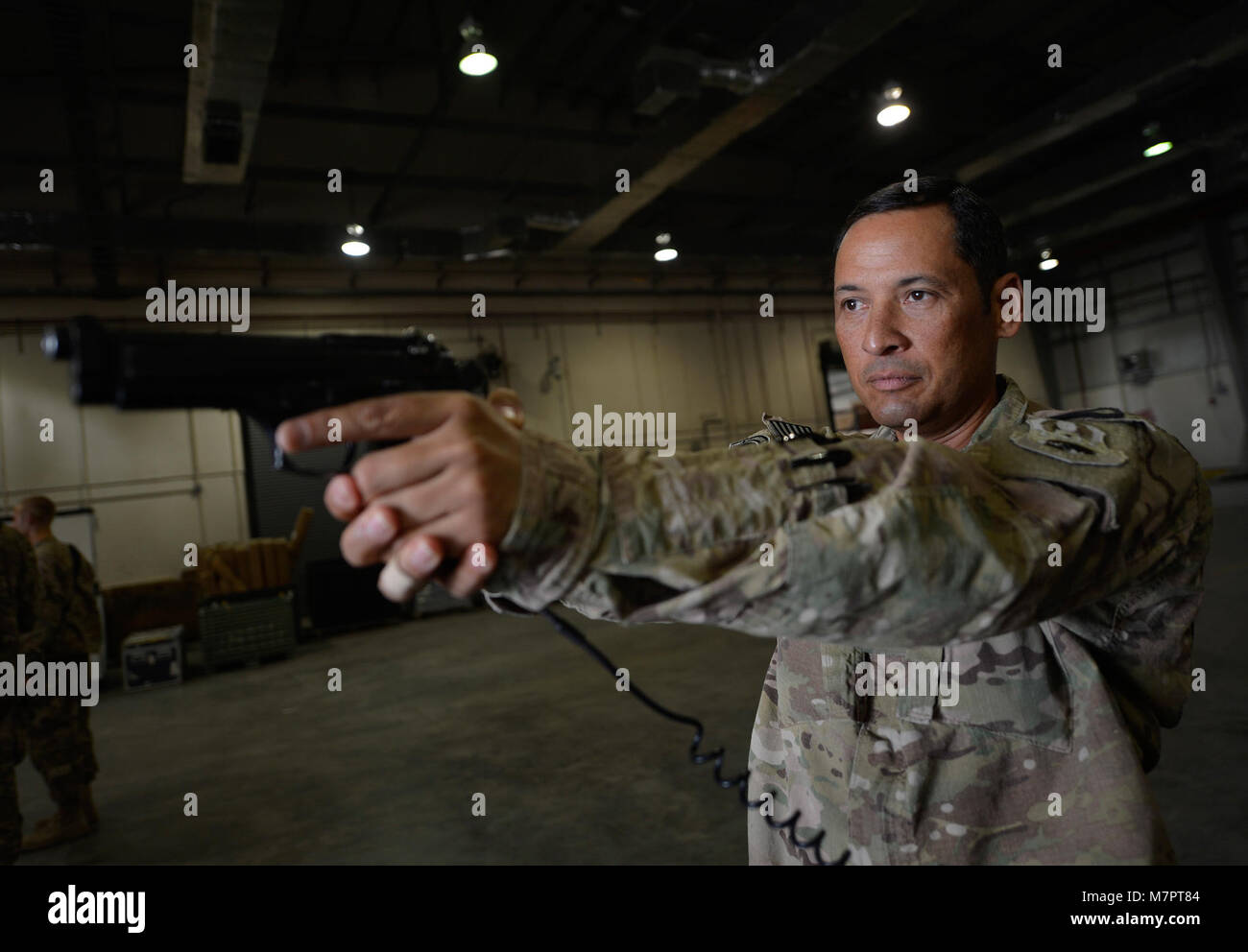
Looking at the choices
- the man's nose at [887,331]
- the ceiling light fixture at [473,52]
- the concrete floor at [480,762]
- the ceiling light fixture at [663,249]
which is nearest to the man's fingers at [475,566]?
the man's nose at [887,331]

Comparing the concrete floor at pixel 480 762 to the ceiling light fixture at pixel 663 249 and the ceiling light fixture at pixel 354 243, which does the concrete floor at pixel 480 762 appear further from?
the ceiling light fixture at pixel 663 249

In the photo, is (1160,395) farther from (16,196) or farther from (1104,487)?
(16,196)

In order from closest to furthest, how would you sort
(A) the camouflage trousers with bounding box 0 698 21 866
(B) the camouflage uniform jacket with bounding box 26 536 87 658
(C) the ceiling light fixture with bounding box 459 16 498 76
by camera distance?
(A) the camouflage trousers with bounding box 0 698 21 866 → (B) the camouflage uniform jacket with bounding box 26 536 87 658 → (C) the ceiling light fixture with bounding box 459 16 498 76

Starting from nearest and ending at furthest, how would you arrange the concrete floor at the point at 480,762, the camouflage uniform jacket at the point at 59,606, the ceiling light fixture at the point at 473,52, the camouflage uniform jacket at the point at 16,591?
the concrete floor at the point at 480,762 → the camouflage uniform jacket at the point at 16,591 → the camouflage uniform jacket at the point at 59,606 → the ceiling light fixture at the point at 473,52

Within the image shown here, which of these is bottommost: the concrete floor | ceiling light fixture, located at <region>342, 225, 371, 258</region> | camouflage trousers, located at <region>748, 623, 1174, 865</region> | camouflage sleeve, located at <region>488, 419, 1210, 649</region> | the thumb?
the concrete floor

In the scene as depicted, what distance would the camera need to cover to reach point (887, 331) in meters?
1.32

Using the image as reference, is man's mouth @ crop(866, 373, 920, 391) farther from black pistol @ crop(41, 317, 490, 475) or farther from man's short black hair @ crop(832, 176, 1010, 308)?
black pistol @ crop(41, 317, 490, 475)

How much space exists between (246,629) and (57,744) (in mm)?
4271

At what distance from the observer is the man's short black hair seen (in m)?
1.31

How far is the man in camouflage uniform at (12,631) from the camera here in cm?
343

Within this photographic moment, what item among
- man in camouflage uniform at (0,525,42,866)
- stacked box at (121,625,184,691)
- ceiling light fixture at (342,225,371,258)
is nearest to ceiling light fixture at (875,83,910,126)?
ceiling light fixture at (342,225,371,258)

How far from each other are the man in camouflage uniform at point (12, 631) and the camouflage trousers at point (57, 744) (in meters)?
0.39

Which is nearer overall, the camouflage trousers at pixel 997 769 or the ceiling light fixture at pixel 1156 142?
the camouflage trousers at pixel 997 769
